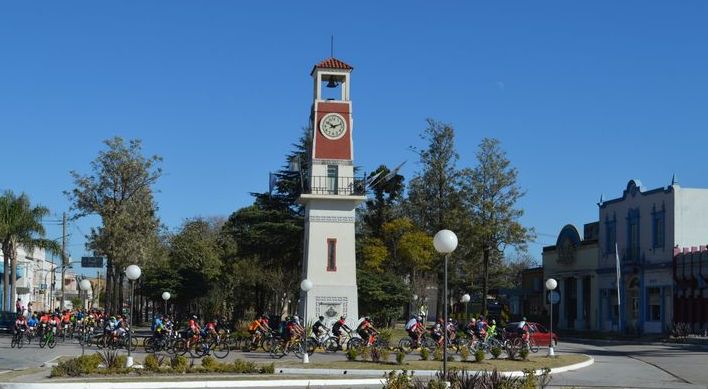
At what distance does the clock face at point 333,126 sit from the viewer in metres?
41.2

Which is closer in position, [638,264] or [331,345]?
[331,345]

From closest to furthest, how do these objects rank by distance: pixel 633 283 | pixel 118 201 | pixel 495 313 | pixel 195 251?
pixel 118 201, pixel 633 283, pixel 195 251, pixel 495 313

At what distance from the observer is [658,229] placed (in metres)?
60.7

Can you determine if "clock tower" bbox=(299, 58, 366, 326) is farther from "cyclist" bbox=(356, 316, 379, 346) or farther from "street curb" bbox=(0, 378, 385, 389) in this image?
"street curb" bbox=(0, 378, 385, 389)

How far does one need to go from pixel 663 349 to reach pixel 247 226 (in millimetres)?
27407

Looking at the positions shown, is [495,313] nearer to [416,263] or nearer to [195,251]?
[416,263]

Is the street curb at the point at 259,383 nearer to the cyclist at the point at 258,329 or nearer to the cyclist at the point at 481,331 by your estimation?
the cyclist at the point at 258,329

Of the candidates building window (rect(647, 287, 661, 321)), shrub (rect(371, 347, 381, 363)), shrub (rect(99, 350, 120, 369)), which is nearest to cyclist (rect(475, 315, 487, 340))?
shrub (rect(371, 347, 381, 363))

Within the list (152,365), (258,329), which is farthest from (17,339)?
(152,365)

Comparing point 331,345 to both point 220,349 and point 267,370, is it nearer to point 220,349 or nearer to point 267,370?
point 220,349

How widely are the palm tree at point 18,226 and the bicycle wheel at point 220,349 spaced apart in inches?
1157

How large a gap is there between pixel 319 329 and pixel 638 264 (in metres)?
32.6

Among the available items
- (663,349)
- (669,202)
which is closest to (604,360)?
(663,349)

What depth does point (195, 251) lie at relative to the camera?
6819cm
